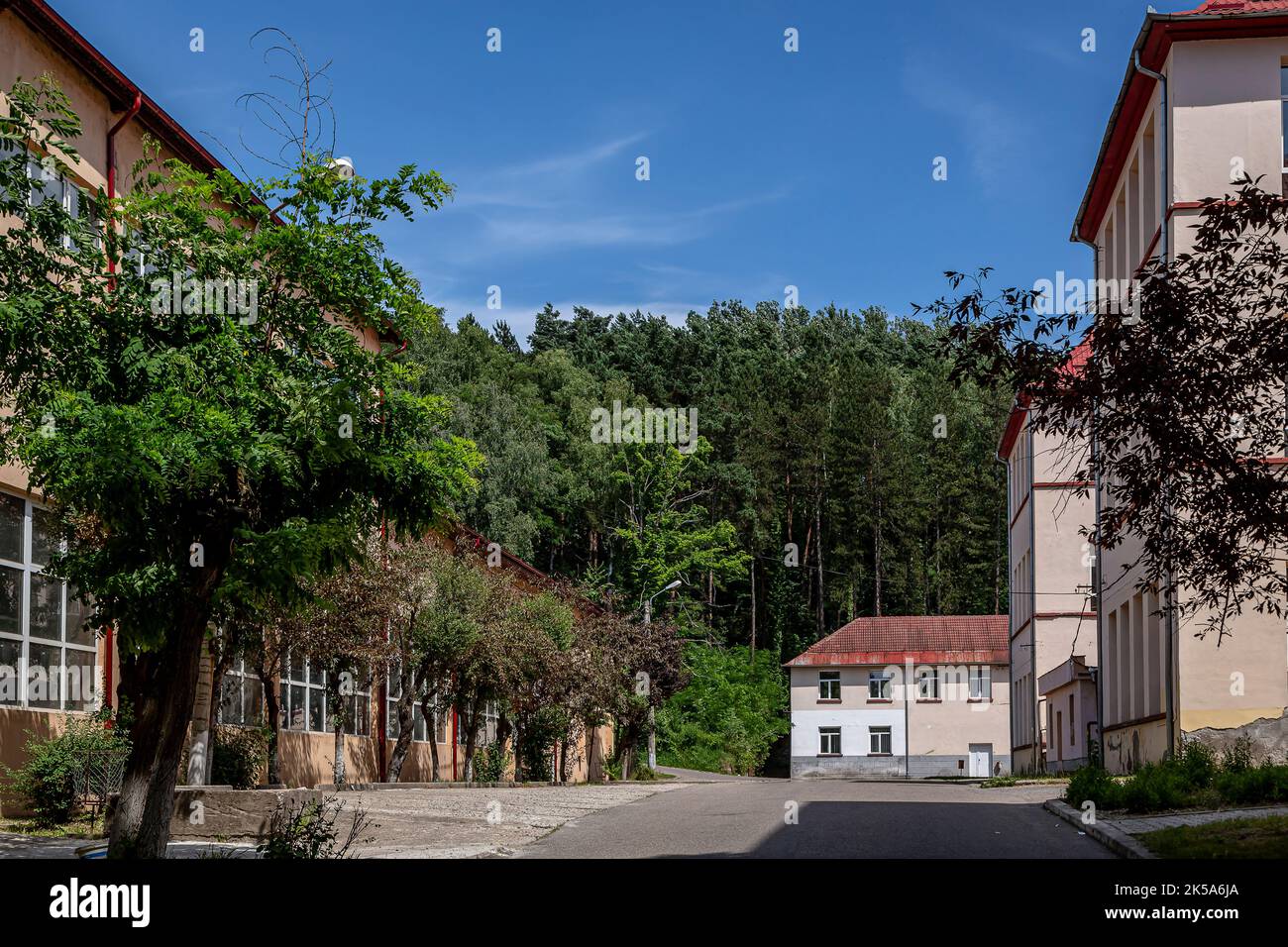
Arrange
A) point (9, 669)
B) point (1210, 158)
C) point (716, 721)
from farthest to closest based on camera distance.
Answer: point (716, 721), point (1210, 158), point (9, 669)

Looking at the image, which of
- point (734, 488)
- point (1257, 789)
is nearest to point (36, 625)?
point (1257, 789)

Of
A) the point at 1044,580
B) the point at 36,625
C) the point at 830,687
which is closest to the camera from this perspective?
the point at 36,625

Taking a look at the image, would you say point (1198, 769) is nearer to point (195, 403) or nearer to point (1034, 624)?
point (195, 403)

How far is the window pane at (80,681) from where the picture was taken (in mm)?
19203

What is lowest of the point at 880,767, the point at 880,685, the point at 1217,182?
the point at 880,767

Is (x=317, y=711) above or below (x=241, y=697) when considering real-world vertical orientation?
below

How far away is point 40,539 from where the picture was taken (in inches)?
735

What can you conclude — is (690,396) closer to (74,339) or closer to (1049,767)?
(1049,767)

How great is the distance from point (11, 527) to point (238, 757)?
765 cm

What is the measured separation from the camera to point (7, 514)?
1803 cm

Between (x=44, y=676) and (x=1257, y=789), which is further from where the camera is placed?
(x=44, y=676)

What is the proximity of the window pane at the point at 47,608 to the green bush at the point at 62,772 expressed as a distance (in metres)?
1.25

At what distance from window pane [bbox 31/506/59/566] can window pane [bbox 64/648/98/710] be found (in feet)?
4.42

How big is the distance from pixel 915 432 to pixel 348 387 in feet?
253
